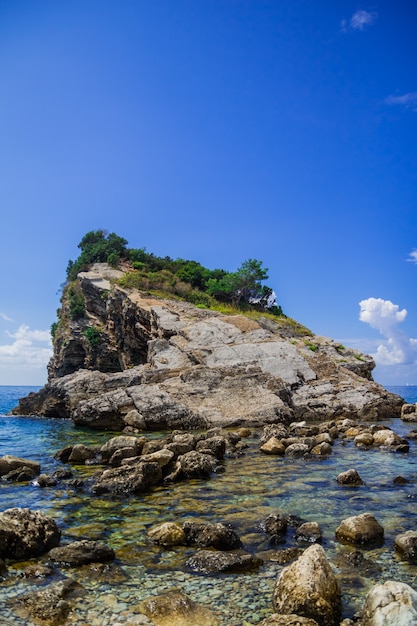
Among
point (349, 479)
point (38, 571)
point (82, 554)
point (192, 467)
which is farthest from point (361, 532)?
Result: point (192, 467)

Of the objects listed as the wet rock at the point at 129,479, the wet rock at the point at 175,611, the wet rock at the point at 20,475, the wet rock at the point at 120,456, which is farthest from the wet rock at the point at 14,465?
the wet rock at the point at 175,611

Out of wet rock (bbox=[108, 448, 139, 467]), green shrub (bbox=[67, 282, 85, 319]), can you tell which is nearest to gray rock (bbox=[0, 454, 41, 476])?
wet rock (bbox=[108, 448, 139, 467])

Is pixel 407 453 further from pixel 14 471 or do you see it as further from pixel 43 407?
pixel 43 407

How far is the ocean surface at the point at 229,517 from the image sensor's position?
20.8 feet

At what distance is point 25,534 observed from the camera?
805 cm

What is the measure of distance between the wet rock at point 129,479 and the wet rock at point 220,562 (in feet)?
17.1

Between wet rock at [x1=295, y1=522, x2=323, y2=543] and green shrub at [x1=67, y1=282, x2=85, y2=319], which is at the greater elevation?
green shrub at [x1=67, y1=282, x2=85, y2=319]

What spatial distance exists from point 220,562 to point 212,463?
7826 millimetres

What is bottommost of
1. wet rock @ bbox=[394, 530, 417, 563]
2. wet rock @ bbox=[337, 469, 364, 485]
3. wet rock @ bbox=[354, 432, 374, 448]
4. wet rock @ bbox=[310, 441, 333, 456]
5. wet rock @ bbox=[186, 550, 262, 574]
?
wet rock @ bbox=[186, 550, 262, 574]

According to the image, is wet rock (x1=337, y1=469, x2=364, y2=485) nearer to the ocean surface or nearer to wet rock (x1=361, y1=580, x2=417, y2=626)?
the ocean surface

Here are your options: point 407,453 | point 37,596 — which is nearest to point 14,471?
point 37,596

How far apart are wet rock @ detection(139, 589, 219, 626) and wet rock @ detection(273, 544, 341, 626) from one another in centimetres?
98

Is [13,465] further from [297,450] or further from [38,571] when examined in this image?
[297,450]

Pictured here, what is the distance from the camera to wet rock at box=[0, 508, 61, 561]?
7.80 meters
